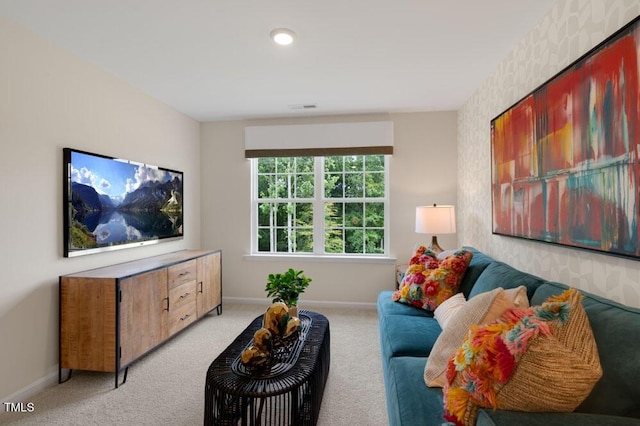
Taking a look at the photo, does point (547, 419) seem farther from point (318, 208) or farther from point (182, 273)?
point (318, 208)

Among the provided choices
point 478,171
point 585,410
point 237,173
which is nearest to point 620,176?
point 585,410

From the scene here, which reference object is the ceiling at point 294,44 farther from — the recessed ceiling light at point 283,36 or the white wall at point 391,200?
the white wall at point 391,200

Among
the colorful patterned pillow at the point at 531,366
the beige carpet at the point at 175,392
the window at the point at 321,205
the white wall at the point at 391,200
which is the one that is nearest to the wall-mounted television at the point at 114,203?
the white wall at the point at 391,200

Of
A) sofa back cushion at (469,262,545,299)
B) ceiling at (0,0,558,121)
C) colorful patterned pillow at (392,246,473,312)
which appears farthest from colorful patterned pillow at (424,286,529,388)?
ceiling at (0,0,558,121)

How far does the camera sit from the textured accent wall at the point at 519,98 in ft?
4.61

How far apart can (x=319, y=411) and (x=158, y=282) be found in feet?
5.61

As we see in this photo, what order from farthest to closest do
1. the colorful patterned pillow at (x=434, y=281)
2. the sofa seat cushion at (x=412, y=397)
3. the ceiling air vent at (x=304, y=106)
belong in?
the ceiling air vent at (x=304, y=106) < the colorful patterned pillow at (x=434, y=281) < the sofa seat cushion at (x=412, y=397)

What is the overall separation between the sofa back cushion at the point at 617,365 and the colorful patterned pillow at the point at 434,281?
3.93 feet

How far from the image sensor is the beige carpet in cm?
192

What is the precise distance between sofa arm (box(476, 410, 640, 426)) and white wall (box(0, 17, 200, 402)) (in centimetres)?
273

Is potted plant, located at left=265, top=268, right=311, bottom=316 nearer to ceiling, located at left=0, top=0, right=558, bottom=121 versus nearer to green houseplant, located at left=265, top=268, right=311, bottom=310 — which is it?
green houseplant, located at left=265, top=268, right=311, bottom=310

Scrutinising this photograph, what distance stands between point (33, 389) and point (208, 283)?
5.35 ft

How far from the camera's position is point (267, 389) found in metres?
1.46

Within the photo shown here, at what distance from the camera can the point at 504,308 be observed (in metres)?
1.34
